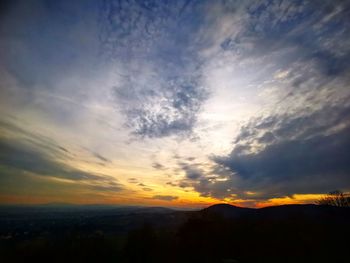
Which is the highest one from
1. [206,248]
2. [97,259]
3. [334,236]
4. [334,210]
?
[334,210]

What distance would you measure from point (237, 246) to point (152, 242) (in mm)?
16189

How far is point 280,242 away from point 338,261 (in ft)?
26.2

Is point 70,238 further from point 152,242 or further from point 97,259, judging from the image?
point 152,242

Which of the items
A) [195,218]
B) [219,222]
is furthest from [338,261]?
[195,218]

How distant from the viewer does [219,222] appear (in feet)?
133

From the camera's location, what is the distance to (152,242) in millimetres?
40625

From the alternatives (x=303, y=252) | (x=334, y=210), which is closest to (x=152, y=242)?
(x=303, y=252)

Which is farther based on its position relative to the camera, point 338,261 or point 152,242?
point 152,242

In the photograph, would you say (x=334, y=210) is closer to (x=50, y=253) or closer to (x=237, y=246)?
(x=237, y=246)

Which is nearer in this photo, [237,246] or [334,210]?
[237,246]

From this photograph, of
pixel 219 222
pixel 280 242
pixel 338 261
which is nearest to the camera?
pixel 338 261

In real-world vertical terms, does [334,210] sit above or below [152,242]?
above

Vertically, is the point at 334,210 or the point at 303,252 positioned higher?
the point at 334,210

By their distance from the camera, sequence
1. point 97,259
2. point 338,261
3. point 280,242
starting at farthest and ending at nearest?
1. point 97,259
2. point 280,242
3. point 338,261
